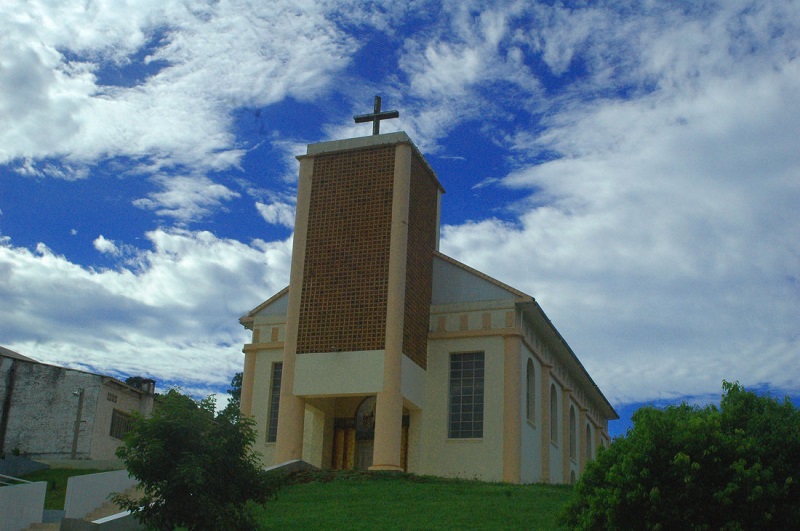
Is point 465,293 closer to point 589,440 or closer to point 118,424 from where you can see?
point 589,440

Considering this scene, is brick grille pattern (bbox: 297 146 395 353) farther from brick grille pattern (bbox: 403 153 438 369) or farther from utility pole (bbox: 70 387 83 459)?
utility pole (bbox: 70 387 83 459)

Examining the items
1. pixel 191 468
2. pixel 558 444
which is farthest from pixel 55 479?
pixel 558 444

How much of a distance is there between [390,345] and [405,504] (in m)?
7.58

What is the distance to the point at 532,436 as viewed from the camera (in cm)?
3128

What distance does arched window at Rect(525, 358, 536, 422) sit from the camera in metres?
32.0

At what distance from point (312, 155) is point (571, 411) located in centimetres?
1620

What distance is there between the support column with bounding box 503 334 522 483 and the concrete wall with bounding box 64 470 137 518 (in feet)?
→ 38.9

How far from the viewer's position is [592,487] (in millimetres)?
16250

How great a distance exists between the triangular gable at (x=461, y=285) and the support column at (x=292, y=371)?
4.62 m

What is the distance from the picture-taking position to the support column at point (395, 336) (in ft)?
89.6

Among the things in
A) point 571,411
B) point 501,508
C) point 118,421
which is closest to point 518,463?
point 501,508

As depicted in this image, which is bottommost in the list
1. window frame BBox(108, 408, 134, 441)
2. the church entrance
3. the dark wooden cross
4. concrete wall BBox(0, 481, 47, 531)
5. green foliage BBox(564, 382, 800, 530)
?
concrete wall BBox(0, 481, 47, 531)

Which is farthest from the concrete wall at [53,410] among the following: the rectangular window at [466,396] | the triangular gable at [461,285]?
the rectangular window at [466,396]

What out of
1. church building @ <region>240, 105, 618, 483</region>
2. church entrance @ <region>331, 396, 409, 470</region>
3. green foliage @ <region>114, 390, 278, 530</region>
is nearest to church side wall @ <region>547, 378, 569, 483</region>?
church building @ <region>240, 105, 618, 483</region>
